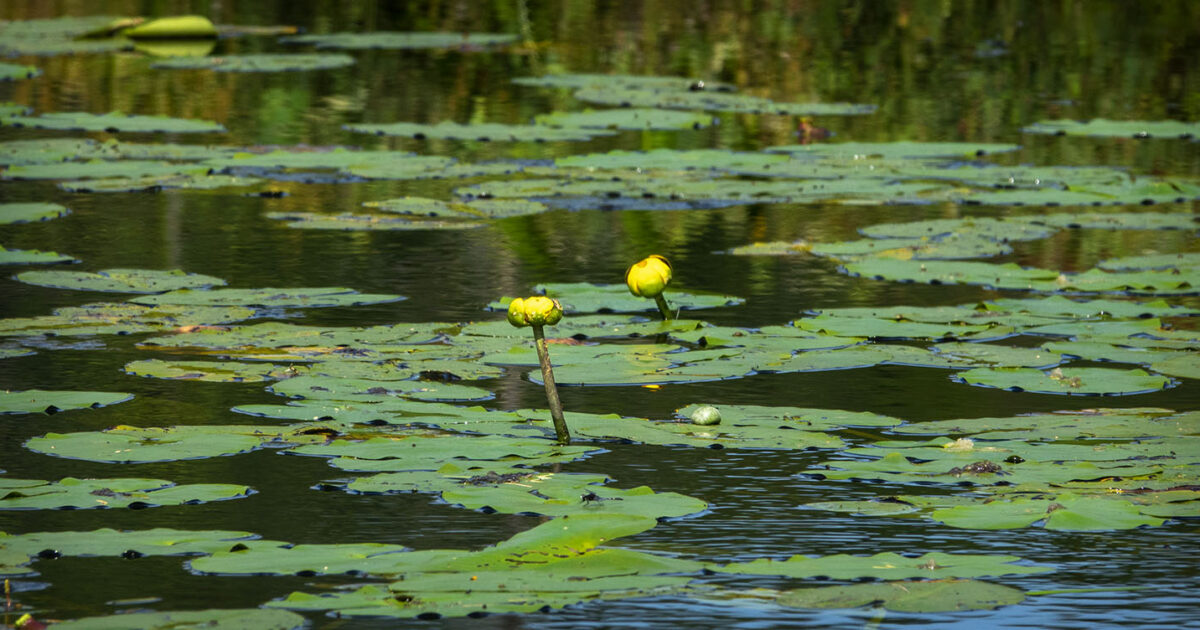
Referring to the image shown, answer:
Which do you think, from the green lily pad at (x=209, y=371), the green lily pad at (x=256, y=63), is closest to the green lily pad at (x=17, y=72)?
the green lily pad at (x=256, y=63)

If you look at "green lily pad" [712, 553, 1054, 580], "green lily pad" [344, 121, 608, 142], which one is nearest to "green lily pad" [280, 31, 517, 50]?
"green lily pad" [344, 121, 608, 142]

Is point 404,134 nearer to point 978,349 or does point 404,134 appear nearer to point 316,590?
point 978,349

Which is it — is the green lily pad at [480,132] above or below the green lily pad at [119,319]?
above

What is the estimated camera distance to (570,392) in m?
5.50

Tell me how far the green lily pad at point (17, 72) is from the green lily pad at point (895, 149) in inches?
244

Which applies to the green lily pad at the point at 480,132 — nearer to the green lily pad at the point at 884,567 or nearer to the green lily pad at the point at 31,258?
the green lily pad at the point at 31,258

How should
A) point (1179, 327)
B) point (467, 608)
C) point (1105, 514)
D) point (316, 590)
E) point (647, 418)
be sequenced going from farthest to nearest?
point (1179, 327)
point (647, 418)
point (1105, 514)
point (316, 590)
point (467, 608)

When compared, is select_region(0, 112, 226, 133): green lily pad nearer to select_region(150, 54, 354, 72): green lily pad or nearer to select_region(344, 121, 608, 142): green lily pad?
select_region(344, 121, 608, 142): green lily pad

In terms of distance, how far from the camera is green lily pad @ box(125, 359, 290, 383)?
5387 mm

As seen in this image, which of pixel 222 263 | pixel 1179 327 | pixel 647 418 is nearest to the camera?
pixel 647 418

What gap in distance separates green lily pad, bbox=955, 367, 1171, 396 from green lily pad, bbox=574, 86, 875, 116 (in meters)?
6.78

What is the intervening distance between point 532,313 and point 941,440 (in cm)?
107

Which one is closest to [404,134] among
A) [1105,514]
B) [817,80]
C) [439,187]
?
[439,187]

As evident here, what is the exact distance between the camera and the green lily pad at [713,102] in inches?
488
